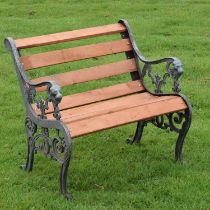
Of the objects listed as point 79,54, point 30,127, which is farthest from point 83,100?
point 30,127

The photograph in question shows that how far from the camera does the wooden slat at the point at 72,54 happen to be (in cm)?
538

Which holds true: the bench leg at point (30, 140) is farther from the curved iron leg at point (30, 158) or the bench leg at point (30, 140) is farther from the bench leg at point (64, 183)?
the bench leg at point (64, 183)

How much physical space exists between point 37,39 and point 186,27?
20.4ft

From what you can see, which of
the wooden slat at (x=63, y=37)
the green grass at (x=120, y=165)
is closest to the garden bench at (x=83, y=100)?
the wooden slat at (x=63, y=37)

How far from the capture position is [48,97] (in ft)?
15.9

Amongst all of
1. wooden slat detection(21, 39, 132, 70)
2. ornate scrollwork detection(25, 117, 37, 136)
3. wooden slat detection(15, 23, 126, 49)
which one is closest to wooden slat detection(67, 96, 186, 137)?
ornate scrollwork detection(25, 117, 37, 136)

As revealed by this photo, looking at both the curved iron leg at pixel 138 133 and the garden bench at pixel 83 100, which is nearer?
the garden bench at pixel 83 100

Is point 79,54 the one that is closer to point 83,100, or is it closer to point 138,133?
point 83,100

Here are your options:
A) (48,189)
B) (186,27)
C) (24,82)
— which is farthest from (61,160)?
(186,27)

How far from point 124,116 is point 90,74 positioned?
84 centimetres

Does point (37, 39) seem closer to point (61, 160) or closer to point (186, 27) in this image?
point (61, 160)

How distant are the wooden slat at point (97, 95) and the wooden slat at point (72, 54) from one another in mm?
340

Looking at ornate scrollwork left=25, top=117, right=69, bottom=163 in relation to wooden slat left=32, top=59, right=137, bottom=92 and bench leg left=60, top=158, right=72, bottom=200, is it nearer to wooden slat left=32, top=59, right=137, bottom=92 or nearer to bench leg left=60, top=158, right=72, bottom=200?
bench leg left=60, top=158, right=72, bottom=200

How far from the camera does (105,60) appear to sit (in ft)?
30.5
